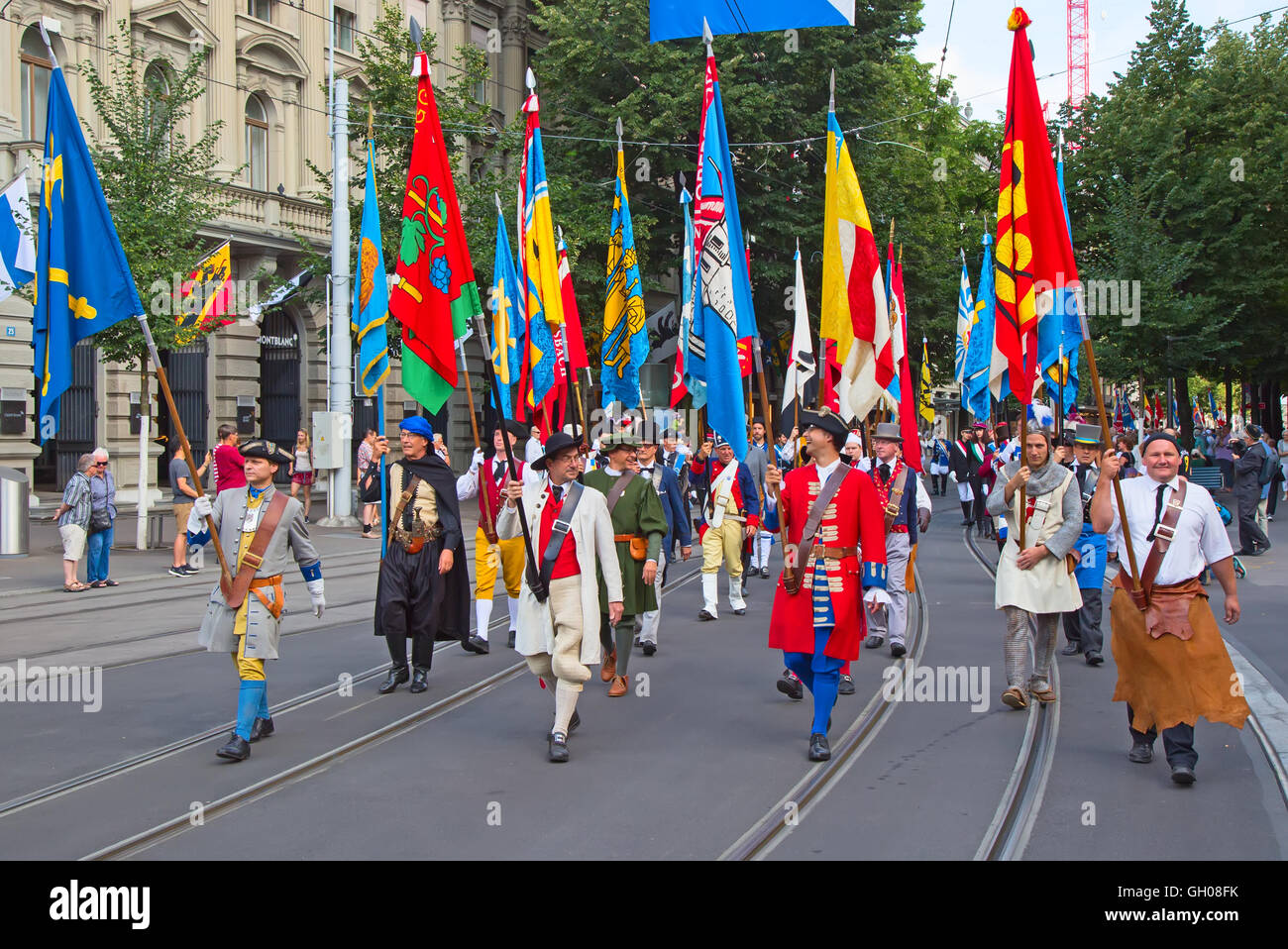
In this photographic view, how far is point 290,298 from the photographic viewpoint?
92.7 feet

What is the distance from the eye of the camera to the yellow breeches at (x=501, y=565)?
921 centimetres

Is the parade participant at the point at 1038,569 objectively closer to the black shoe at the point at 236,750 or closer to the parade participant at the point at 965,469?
the black shoe at the point at 236,750

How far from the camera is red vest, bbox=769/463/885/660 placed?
7.00m

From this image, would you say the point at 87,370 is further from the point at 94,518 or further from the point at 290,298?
the point at 94,518

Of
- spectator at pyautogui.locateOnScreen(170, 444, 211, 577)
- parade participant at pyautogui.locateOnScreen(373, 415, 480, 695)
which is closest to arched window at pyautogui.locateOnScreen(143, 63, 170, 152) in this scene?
spectator at pyautogui.locateOnScreen(170, 444, 211, 577)

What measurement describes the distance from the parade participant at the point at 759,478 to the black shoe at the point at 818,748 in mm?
5522

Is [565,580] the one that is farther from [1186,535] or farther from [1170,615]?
[1186,535]

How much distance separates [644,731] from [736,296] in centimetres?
300

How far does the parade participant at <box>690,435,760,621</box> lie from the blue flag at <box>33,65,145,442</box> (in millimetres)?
6561

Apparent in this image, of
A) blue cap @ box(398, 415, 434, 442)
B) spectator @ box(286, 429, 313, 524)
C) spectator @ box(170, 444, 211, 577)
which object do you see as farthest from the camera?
spectator @ box(286, 429, 313, 524)

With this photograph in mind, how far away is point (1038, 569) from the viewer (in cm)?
829

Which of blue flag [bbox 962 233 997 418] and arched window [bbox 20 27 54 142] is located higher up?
arched window [bbox 20 27 54 142]

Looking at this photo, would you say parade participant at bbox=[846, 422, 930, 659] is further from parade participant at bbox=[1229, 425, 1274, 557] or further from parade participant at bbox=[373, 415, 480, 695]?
parade participant at bbox=[1229, 425, 1274, 557]

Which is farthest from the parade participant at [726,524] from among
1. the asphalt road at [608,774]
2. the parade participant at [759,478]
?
the asphalt road at [608,774]
